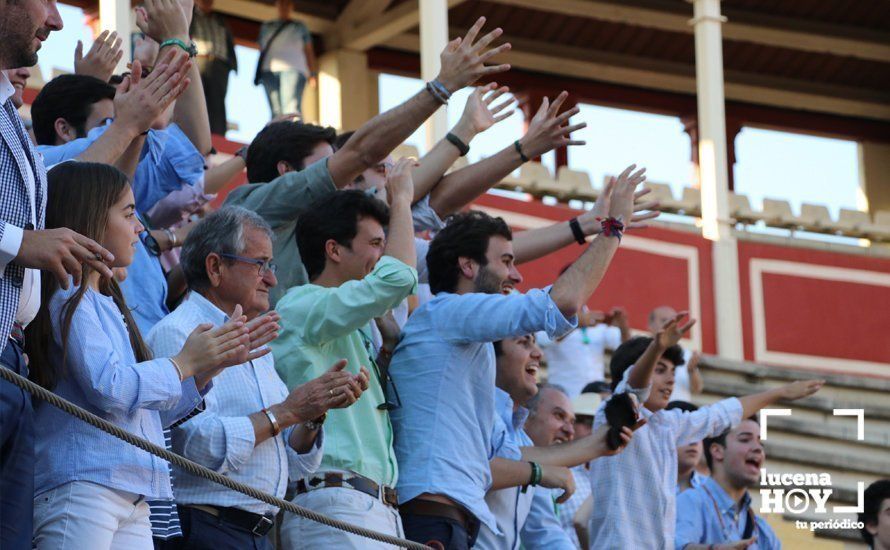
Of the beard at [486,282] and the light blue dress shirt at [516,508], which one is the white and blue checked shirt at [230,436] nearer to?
the beard at [486,282]

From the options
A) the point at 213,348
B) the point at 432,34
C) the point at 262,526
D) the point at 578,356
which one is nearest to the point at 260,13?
the point at 432,34

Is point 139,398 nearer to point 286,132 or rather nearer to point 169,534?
point 169,534

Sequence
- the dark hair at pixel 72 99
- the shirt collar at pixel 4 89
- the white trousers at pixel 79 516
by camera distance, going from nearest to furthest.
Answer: the white trousers at pixel 79 516, the shirt collar at pixel 4 89, the dark hair at pixel 72 99

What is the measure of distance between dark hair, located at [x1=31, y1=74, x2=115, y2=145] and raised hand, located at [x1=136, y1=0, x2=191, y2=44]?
37 cm

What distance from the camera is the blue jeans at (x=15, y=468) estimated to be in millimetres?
A: 3252

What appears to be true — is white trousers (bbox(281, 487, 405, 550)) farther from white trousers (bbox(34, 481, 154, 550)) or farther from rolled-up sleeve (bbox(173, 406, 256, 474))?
white trousers (bbox(34, 481, 154, 550))

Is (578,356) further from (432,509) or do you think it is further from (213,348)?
(213,348)

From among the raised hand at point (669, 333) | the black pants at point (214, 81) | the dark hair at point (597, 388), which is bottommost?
the dark hair at point (597, 388)

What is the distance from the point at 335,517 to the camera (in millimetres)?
4199

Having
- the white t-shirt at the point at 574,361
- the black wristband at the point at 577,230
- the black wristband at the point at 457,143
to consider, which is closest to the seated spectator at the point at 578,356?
the white t-shirt at the point at 574,361

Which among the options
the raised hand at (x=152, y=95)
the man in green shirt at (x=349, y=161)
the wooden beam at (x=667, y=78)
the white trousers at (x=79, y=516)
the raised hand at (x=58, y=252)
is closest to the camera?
the raised hand at (x=58, y=252)

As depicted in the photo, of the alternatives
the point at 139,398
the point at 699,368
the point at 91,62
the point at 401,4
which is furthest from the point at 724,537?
the point at 401,4

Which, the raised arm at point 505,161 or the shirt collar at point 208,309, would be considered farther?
the raised arm at point 505,161

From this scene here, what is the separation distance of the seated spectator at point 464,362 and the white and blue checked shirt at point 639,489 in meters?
1.10
